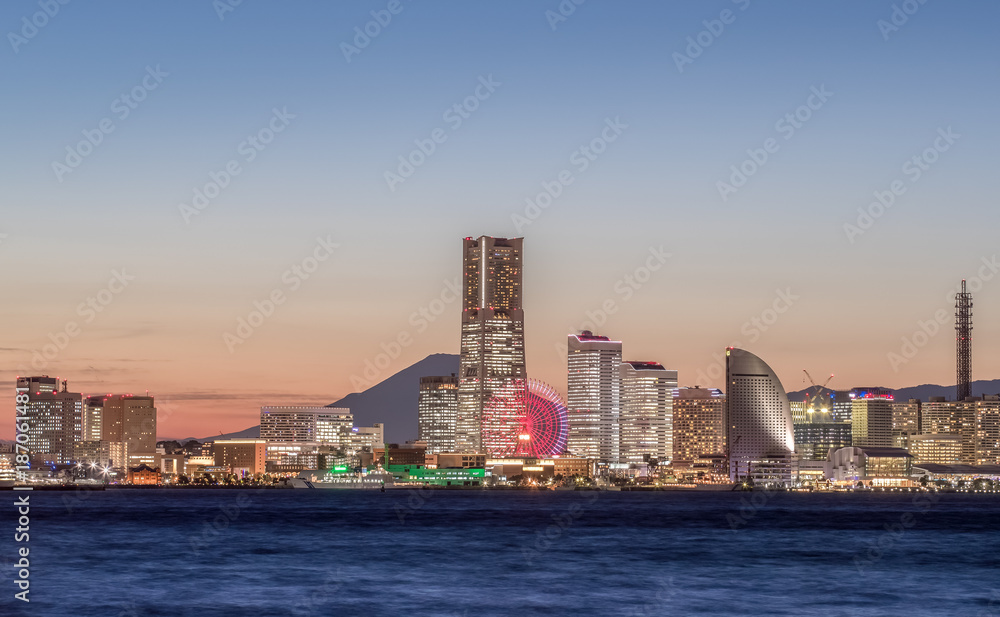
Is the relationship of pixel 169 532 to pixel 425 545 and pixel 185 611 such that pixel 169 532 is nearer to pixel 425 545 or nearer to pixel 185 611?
pixel 425 545

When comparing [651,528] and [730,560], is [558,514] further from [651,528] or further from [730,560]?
[730,560]

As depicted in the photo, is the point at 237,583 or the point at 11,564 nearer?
the point at 237,583

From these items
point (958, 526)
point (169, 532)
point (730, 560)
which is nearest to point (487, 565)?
point (730, 560)

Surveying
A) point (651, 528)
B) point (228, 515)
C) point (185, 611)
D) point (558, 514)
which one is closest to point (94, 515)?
point (228, 515)

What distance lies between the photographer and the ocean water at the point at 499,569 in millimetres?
67500

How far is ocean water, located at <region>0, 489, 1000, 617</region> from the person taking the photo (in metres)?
67.5

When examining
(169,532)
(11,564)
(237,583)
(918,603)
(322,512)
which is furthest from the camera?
(322,512)

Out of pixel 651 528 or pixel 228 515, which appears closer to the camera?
pixel 651 528

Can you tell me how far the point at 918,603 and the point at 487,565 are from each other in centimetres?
2963

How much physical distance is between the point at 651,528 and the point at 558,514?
1385 inches

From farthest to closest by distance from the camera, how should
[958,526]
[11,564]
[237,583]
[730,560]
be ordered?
[958,526] < [730,560] < [11,564] < [237,583]

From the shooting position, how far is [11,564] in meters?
84.1

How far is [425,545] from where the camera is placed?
109m

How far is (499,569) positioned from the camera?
8644 centimetres
